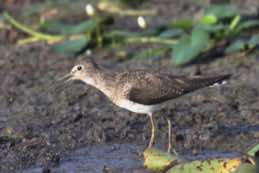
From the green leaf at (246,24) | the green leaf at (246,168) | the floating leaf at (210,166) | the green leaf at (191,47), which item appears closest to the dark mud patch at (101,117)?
the green leaf at (191,47)

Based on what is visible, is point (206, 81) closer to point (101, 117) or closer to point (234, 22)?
point (101, 117)

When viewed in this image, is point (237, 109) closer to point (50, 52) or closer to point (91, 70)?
point (91, 70)

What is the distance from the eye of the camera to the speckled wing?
783cm

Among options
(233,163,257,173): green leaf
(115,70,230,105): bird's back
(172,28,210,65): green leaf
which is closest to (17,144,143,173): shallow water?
(115,70,230,105): bird's back

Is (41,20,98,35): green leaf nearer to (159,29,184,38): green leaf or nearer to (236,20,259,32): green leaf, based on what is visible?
(159,29,184,38): green leaf

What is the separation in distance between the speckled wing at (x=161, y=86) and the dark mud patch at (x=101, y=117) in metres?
0.47

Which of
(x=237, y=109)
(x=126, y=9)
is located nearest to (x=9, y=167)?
(x=237, y=109)

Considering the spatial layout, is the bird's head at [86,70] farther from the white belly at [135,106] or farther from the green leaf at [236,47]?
the green leaf at [236,47]

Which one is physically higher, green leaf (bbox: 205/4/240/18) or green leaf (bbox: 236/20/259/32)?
green leaf (bbox: 205/4/240/18)

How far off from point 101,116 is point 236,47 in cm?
235

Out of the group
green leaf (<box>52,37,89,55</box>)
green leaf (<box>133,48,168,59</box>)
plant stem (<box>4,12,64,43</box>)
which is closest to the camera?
green leaf (<box>133,48,168,59</box>)

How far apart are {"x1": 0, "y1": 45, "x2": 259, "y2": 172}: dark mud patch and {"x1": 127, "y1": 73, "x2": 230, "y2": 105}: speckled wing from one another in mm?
474

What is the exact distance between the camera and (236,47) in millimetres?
10031

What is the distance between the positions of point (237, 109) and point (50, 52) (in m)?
3.49
